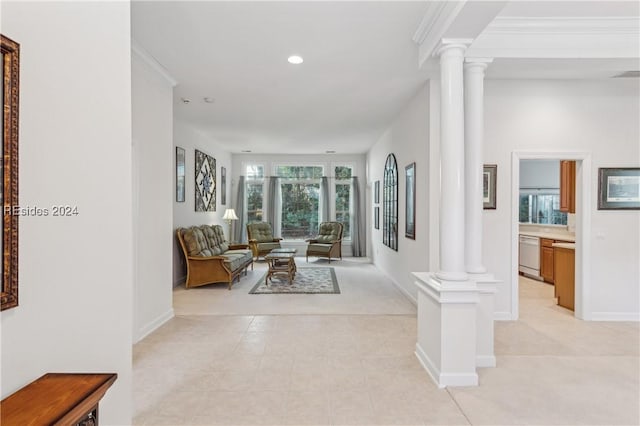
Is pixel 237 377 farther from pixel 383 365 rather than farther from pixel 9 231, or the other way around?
pixel 9 231

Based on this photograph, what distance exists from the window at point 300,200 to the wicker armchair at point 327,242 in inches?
28.7

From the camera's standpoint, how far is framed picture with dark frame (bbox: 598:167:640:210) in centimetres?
404

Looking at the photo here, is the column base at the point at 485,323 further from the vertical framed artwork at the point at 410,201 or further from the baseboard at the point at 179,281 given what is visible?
A: the baseboard at the point at 179,281

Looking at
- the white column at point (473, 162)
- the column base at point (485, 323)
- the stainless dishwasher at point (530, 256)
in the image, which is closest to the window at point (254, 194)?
the stainless dishwasher at point (530, 256)

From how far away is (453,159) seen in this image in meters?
2.62

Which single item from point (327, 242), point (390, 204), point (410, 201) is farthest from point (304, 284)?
point (327, 242)

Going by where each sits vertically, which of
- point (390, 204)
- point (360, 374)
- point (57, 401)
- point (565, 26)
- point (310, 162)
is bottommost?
point (360, 374)

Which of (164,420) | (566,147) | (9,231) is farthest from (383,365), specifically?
(566,147)

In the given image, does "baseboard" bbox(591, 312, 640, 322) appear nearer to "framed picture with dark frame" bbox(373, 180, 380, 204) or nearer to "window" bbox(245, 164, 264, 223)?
"framed picture with dark frame" bbox(373, 180, 380, 204)

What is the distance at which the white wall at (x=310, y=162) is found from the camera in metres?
9.59

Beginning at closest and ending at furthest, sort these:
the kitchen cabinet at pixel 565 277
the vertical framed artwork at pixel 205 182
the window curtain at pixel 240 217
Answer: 1. the kitchen cabinet at pixel 565 277
2. the vertical framed artwork at pixel 205 182
3. the window curtain at pixel 240 217

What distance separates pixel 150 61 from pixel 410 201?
11.7ft

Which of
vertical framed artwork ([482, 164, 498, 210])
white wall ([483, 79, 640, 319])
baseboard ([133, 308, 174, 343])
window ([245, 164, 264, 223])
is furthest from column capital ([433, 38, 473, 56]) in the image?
window ([245, 164, 264, 223])

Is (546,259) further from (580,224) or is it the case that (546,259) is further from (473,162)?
(473,162)
